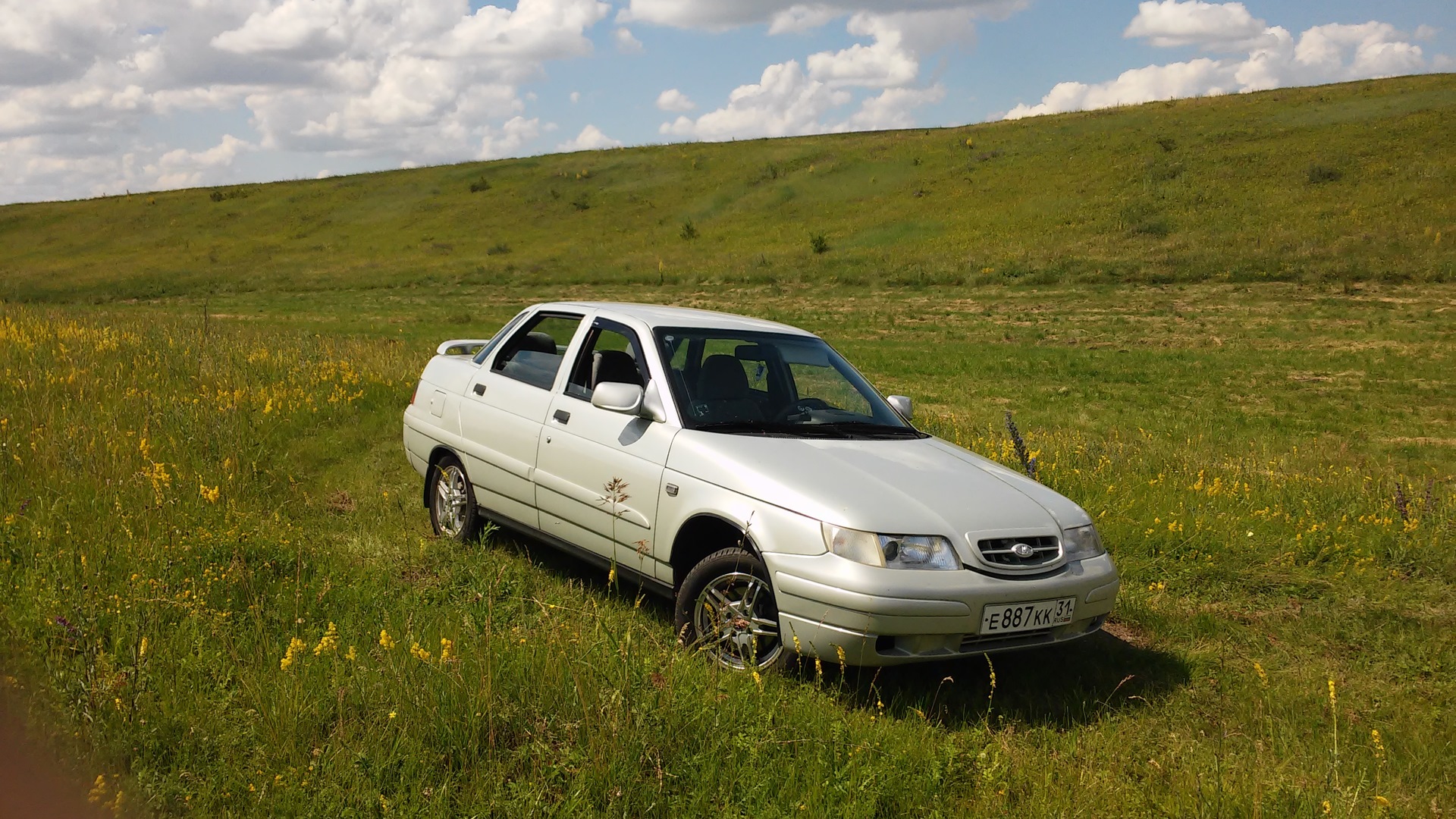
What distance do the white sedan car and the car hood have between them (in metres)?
0.01

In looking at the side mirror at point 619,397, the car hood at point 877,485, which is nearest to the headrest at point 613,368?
the side mirror at point 619,397

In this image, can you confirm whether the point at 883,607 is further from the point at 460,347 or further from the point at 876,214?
the point at 876,214

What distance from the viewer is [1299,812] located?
343cm

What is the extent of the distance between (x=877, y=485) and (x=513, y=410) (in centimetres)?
251

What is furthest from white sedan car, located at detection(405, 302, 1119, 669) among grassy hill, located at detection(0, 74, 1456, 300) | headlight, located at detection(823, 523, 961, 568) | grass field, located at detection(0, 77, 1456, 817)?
grassy hill, located at detection(0, 74, 1456, 300)

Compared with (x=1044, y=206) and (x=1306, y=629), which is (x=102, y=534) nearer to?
(x=1306, y=629)

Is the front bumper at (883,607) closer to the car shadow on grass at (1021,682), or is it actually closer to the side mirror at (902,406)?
the car shadow on grass at (1021,682)

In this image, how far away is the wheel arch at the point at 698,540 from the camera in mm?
4738

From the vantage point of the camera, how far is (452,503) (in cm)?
677

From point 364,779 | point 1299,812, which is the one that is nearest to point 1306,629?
point 1299,812

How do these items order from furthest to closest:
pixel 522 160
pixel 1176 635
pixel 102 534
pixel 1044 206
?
pixel 522 160
pixel 1044 206
pixel 1176 635
pixel 102 534

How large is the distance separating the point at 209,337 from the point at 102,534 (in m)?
9.25

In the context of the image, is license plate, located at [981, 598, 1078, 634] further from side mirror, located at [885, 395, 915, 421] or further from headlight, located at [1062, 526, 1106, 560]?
side mirror, located at [885, 395, 915, 421]

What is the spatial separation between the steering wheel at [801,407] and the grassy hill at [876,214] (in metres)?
30.9
